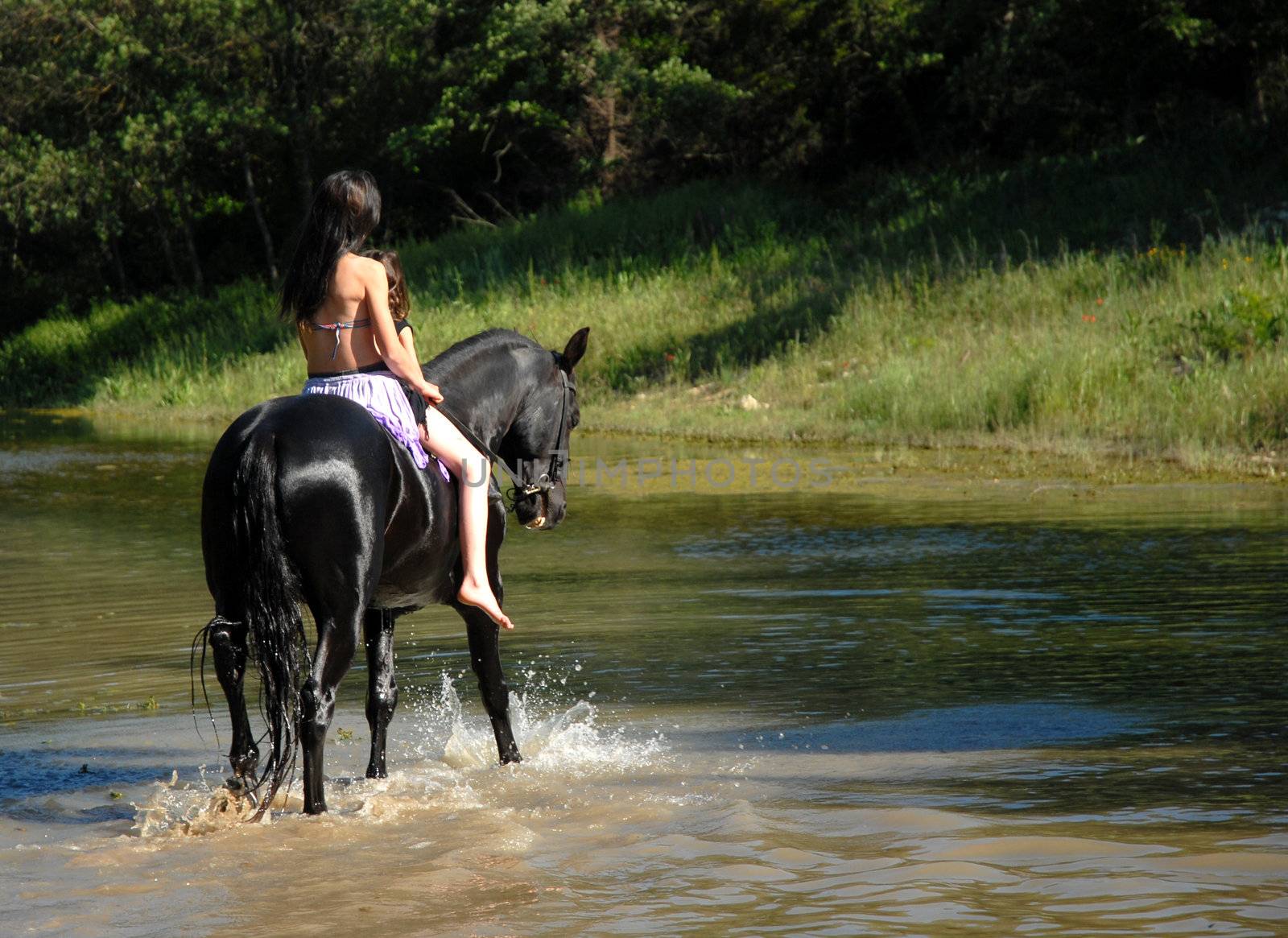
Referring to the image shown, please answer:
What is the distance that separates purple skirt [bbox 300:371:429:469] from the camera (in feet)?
→ 19.5

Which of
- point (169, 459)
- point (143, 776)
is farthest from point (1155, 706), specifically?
point (169, 459)

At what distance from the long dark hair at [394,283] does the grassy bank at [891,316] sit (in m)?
10.6

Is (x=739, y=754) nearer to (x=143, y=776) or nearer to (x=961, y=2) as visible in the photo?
(x=143, y=776)

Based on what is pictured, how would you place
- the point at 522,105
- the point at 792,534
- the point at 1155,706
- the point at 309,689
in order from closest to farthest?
1. the point at 309,689
2. the point at 1155,706
3. the point at 792,534
4. the point at 522,105

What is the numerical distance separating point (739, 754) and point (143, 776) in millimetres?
2325

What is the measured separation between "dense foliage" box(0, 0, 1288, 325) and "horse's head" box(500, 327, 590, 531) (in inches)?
866

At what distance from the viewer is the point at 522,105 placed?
36031mm

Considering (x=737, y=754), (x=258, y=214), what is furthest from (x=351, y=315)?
(x=258, y=214)

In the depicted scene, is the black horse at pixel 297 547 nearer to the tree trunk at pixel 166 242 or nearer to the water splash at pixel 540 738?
the water splash at pixel 540 738

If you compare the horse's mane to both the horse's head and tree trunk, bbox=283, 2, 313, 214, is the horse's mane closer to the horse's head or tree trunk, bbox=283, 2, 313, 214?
the horse's head

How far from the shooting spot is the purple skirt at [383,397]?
5.95 meters

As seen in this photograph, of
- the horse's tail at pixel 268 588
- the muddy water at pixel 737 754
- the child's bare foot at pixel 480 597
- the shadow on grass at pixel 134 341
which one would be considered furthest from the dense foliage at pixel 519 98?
the horse's tail at pixel 268 588

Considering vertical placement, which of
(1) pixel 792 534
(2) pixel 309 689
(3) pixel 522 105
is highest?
(3) pixel 522 105

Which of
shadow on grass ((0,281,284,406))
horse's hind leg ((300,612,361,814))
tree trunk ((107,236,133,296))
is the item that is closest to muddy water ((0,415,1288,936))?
horse's hind leg ((300,612,361,814))
